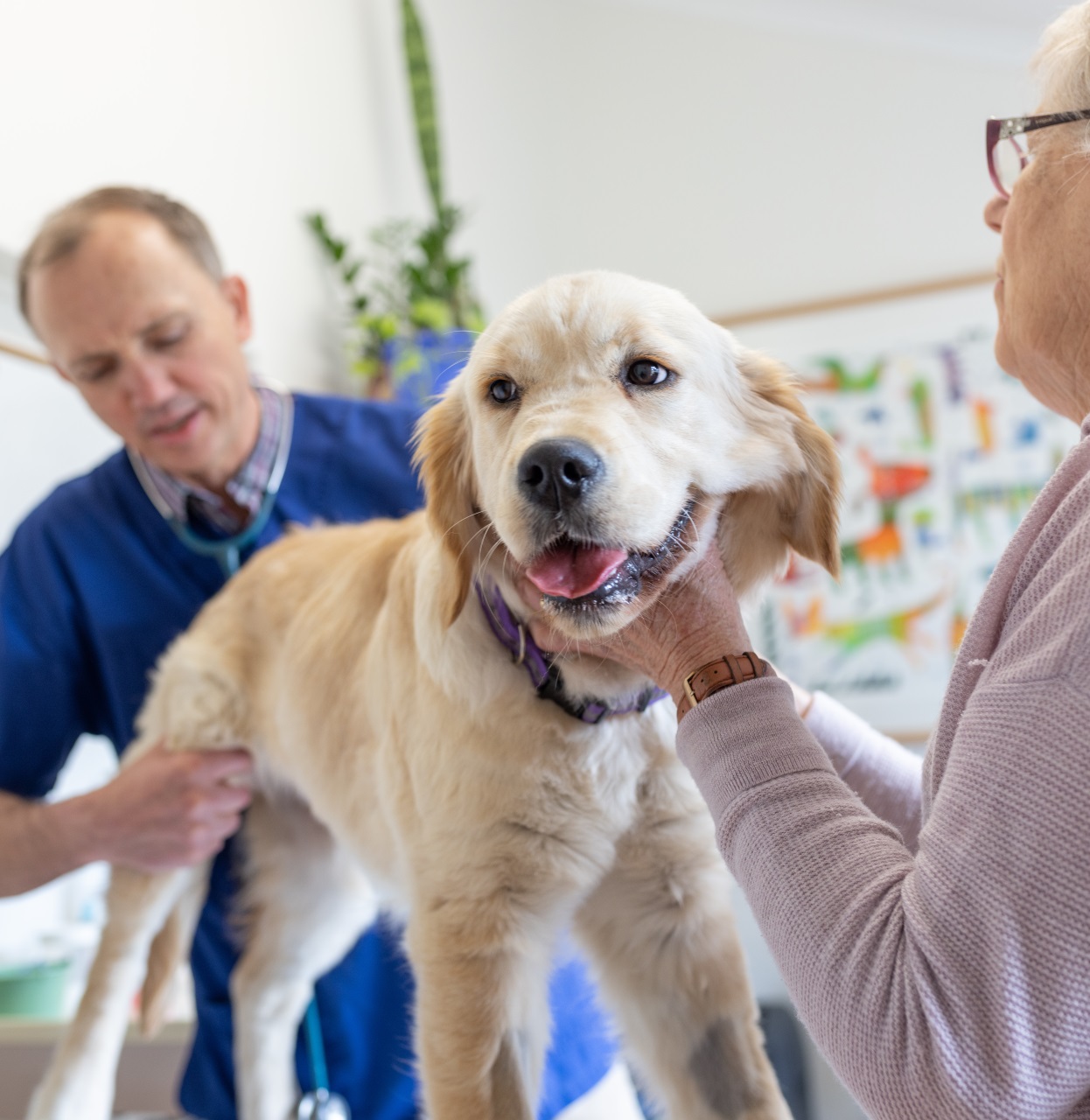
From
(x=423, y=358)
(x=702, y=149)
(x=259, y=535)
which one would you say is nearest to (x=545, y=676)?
(x=259, y=535)

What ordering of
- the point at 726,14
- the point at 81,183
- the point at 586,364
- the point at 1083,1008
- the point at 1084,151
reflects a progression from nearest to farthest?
the point at 1083,1008, the point at 1084,151, the point at 586,364, the point at 81,183, the point at 726,14

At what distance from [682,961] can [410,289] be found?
1.92 metres

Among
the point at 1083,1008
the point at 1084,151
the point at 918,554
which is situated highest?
the point at 1084,151

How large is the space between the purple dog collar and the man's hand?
54 centimetres

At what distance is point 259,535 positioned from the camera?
1.46 metres

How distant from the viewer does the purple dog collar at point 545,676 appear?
2.96ft

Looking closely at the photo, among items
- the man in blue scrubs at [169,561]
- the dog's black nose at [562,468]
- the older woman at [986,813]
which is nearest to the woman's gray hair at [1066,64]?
the older woman at [986,813]

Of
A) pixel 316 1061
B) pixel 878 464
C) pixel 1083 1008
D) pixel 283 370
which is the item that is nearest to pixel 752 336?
pixel 878 464

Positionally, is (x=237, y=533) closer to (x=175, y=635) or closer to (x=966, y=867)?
(x=175, y=635)

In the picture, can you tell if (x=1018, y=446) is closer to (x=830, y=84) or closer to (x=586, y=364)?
(x=830, y=84)

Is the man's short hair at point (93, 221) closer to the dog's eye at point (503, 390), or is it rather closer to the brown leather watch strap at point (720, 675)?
the dog's eye at point (503, 390)

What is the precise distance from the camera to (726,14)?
126 inches

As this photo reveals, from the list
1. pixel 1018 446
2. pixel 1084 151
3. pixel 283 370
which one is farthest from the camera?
pixel 1018 446

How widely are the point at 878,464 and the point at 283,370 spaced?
1.78 metres
